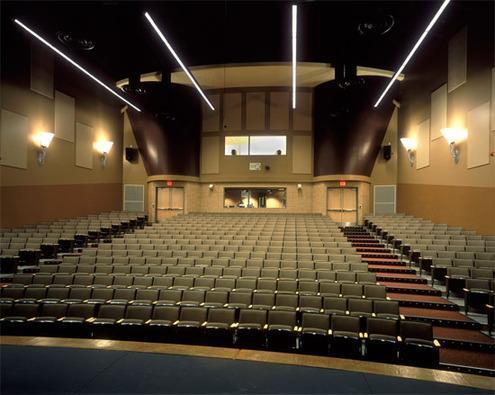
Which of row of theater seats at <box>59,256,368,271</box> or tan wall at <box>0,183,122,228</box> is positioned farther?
tan wall at <box>0,183,122,228</box>

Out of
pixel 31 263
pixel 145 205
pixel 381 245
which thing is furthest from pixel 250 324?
pixel 145 205

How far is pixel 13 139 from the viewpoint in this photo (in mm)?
9125

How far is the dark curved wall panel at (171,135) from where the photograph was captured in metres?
13.5

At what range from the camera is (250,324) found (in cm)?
395

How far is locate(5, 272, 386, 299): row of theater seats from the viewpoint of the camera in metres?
4.87

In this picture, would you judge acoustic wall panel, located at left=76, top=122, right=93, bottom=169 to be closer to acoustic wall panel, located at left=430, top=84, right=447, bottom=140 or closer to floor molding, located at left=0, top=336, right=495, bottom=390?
floor molding, located at left=0, top=336, right=495, bottom=390

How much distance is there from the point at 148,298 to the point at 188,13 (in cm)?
648

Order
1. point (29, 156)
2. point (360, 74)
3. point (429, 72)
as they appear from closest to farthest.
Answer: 1. point (29, 156)
2. point (429, 72)
3. point (360, 74)

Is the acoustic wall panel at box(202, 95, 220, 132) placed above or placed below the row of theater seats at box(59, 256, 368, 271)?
above

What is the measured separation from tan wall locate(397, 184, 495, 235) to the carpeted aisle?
266 inches

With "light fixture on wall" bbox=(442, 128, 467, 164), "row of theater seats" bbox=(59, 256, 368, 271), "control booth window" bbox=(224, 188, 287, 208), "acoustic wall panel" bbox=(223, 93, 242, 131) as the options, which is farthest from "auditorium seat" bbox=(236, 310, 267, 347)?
"acoustic wall panel" bbox=(223, 93, 242, 131)

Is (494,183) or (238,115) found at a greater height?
(238,115)

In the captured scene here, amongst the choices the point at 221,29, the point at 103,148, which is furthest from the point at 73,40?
the point at 103,148

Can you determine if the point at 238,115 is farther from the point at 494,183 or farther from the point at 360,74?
the point at 494,183
